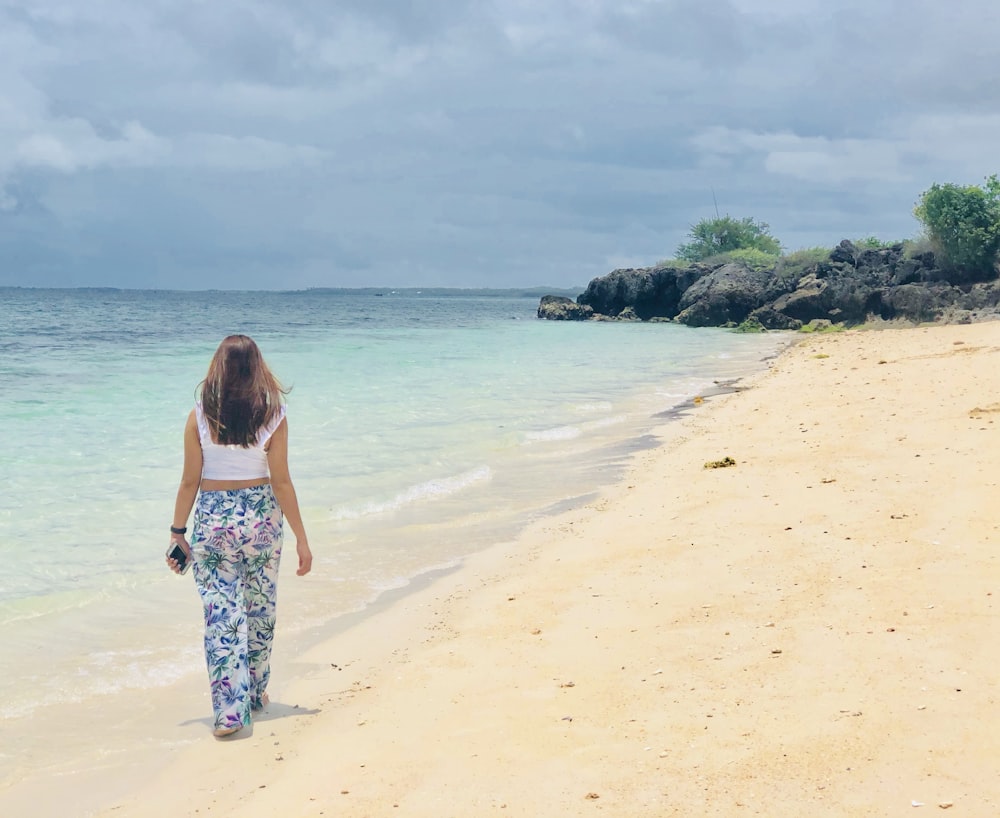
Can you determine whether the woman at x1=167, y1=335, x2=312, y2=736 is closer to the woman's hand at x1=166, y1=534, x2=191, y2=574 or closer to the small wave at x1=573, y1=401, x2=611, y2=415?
the woman's hand at x1=166, y1=534, x2=191, y2=574

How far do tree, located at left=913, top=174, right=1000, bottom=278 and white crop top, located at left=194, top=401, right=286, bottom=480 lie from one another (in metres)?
41.7

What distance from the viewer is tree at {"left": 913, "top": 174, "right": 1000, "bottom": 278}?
39750mm

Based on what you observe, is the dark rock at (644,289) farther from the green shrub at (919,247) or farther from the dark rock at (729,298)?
the green shrub at (919,247)

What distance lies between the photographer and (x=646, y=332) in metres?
47.2

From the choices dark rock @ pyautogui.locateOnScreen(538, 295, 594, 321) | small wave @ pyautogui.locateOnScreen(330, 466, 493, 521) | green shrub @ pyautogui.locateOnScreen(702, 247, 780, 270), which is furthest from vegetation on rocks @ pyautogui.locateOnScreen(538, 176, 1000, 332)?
small wave @ pyautogui.locateOnScreen(330, 466, 493, 521)

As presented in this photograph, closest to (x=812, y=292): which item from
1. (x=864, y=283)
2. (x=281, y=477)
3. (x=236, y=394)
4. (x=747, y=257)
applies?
(x=864, y=283)

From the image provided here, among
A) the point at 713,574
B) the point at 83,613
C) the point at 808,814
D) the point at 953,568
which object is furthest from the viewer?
the point at 83,613

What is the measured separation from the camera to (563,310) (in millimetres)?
69625

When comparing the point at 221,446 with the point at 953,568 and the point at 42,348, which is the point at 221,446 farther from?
the point at 42,348

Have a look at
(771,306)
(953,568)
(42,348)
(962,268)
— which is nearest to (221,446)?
(953,568)

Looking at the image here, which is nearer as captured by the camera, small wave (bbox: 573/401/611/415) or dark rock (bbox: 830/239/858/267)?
small wave (bbox: 573/401/611/415)

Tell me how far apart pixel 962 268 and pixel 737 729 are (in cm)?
→ 4241

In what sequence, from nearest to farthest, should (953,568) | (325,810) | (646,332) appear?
(325,810) < (953,568) < (646,332)

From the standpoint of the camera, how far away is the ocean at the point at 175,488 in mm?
5191
